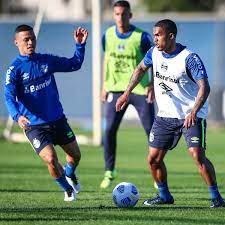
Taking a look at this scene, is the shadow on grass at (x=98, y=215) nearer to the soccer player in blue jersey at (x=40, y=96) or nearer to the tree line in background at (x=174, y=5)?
the soccer player in blue jersey at (x=40, y=96)

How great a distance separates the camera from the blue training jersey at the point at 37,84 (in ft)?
38.0

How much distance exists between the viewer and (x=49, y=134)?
38.5ft

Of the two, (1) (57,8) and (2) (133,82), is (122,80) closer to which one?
(2) (133,82)

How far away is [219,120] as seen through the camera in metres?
27.2

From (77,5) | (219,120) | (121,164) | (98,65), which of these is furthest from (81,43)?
(77,5)

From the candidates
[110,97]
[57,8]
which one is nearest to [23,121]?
[110,97]

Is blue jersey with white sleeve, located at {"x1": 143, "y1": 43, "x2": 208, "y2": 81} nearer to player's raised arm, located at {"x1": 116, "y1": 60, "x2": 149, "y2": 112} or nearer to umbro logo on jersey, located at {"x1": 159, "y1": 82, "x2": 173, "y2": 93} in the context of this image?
umbro logo on jersey, located at {"x1": 159, "y1": 82, "x2": 173, "y2": 93}

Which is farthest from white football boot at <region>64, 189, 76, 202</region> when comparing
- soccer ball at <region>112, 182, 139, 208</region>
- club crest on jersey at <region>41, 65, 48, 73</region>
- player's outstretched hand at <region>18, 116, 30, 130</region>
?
club crest on jersey at <region>41, 65, 48, 73</region>

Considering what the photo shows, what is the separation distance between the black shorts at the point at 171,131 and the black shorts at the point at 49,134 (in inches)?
48.2

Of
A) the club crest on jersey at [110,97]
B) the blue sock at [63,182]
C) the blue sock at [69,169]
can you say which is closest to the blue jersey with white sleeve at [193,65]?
the blue sock at [63,182]

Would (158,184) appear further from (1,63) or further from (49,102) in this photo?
(1,63)

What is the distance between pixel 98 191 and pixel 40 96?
207cm

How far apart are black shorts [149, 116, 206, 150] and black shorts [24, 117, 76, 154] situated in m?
1.23

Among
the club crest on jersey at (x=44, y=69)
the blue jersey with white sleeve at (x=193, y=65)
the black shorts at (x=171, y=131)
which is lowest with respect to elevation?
the black shorts at (x=171, y=131)
